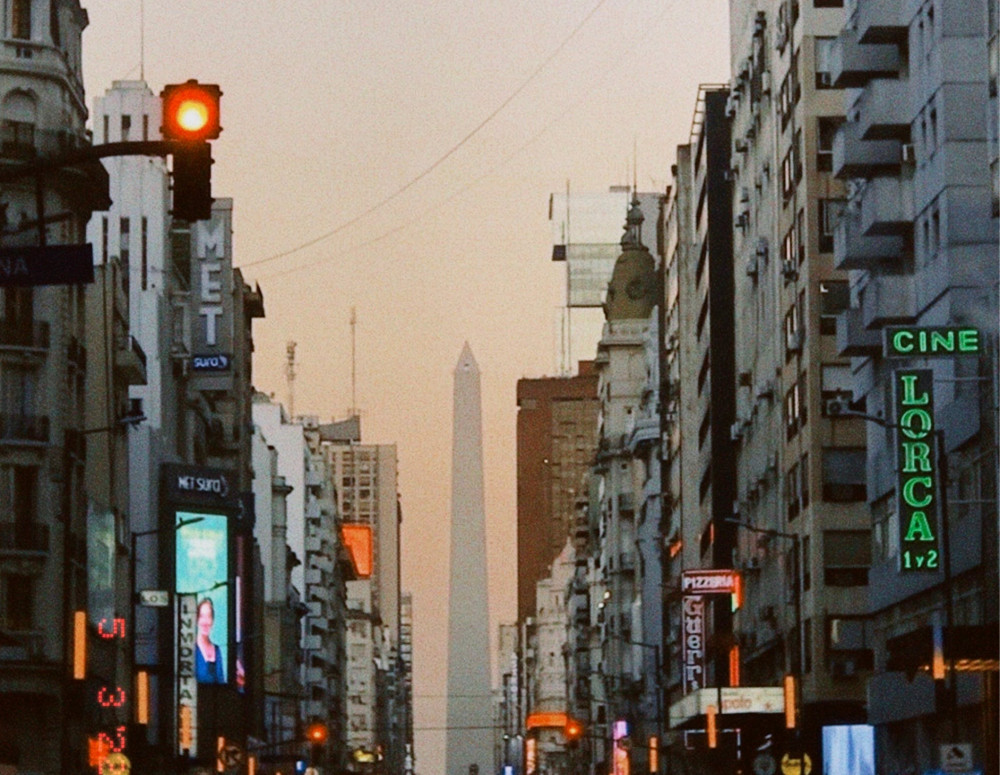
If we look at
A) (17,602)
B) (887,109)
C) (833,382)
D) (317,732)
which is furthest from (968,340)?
(317,732)

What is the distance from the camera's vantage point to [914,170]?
72.7 m

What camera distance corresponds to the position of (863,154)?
247 ft

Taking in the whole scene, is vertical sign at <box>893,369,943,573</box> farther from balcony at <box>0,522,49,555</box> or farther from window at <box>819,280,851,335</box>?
balcony at <box>0,522,49,555</box>

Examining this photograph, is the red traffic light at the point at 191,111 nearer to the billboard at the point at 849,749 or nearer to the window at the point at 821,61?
the billboard at the point at 849,749

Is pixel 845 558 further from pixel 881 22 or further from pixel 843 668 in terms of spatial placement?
pixel 881 22

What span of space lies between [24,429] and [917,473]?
32000 mm

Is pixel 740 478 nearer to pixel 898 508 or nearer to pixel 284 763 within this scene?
pixel 898 508

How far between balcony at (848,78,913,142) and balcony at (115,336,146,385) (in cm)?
3887

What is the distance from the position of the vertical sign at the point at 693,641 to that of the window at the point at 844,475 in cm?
3844

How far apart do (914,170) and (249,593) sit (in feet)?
272

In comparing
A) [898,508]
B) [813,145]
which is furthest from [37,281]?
[813,145]

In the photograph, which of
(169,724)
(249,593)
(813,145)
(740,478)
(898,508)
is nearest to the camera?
(898,508)

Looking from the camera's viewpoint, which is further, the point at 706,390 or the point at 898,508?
the point at 706,390

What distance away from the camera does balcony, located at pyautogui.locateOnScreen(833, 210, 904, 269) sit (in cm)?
7569
